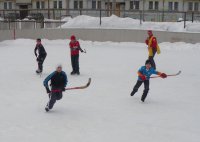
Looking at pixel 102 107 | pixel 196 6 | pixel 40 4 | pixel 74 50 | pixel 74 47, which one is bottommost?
pixel 102 107

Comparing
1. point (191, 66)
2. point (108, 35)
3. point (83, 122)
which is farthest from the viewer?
point (108, 35)

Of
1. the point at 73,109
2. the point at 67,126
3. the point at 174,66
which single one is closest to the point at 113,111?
the point at 73,109

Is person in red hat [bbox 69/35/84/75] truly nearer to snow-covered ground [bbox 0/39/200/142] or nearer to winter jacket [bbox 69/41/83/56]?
winter jacket [bbox 69/41/83/56]

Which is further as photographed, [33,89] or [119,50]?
[119,50]

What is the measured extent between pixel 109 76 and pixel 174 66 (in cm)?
374

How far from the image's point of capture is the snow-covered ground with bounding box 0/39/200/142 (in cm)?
767

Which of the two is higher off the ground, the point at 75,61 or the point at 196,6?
the point at 196,6

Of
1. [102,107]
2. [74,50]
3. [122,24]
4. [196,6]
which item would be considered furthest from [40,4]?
[102,107]

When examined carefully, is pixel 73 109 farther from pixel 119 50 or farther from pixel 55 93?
pixel 119 50

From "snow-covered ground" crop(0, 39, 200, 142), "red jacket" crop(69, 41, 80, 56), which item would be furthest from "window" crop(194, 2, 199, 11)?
"red jacket" crop(69, 41, 80, 56)

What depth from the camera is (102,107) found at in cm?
979

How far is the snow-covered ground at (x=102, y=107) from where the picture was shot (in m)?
7.67

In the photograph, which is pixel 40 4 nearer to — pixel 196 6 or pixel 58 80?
pixel 196 6

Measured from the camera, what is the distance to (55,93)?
9.00 m
